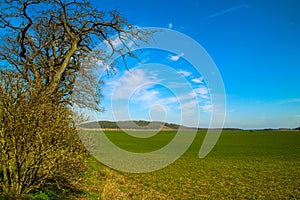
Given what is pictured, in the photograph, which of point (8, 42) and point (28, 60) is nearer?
point (28, 60)

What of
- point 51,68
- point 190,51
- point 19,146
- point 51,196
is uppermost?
point 190,51

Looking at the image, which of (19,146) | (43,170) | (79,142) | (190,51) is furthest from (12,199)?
(190,51)

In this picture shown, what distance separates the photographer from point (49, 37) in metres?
13.5

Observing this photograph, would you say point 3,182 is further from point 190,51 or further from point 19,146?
point 190,51

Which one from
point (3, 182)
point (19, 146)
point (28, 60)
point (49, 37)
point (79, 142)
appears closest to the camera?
point (19, 146)

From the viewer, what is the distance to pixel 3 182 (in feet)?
20.9

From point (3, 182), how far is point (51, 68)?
6486 millimetres

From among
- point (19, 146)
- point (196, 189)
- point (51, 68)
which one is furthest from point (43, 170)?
point (196, 189)

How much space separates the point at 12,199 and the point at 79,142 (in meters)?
2.05

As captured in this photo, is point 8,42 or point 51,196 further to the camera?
point 8,42

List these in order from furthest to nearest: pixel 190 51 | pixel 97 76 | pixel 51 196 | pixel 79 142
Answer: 1. pixel 190 51
2. pixel 97 76
3. pixel 51 196
4. pixel 79 142

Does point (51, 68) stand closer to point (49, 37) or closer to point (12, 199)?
point (49, 37)

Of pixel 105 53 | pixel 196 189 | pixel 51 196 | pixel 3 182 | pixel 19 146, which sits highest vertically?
pixel 105 53

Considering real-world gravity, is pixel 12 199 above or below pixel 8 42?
below
